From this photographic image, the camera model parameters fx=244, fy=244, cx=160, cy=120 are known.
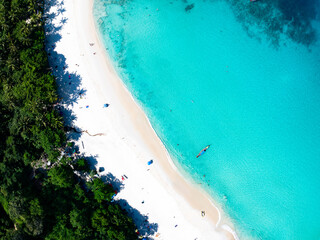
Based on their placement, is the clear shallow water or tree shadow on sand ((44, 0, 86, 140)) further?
the clear shallow water

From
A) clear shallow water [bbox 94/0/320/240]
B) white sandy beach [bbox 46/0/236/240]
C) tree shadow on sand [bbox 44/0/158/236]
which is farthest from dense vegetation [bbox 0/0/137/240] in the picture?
clear shallow water [bbox 94/0/320/240]

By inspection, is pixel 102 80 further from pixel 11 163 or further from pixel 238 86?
pixel 238 86

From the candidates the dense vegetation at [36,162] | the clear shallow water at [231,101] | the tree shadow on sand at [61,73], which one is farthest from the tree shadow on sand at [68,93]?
the clear shallow water at [231,101]

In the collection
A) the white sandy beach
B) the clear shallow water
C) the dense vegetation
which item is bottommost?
the dense vegetation

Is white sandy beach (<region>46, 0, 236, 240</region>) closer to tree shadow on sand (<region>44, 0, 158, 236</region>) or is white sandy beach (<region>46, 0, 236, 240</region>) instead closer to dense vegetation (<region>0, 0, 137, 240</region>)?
tree shadow on sand (<region>44, 0, 158, 236</region>)

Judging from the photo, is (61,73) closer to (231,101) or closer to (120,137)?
(120,137)

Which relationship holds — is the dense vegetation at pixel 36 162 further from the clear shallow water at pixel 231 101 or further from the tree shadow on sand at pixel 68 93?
the clear shallow water at pixel 231 101
